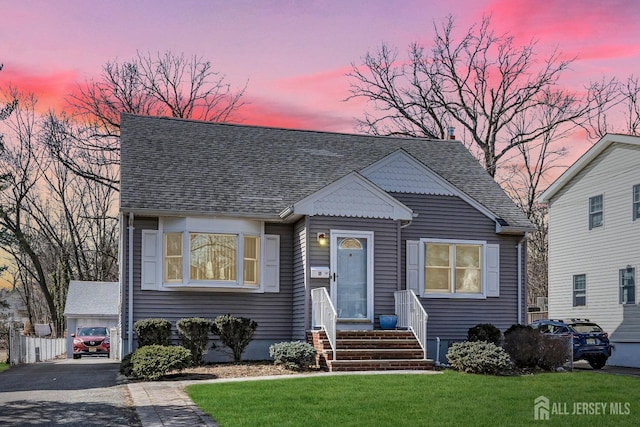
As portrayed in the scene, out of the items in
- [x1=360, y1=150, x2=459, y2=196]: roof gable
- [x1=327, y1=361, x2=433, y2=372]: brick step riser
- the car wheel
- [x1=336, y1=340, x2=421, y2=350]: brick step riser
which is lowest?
the car wheel

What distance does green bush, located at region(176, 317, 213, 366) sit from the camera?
1903 centimetres

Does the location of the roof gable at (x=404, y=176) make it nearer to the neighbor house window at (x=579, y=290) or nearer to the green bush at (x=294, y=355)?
the green bush at (x=294, y=355)

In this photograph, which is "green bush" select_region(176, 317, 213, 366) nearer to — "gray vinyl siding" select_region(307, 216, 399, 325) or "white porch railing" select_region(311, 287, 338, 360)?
"white porch railing" select_region(311, 287, 338, 360)

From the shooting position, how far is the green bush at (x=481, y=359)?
16953 millimetres

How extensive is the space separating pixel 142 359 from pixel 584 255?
59.7 feet

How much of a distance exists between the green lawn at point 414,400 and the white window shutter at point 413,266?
5481mm

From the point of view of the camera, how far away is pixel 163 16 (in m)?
19.5

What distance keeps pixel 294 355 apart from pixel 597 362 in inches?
410

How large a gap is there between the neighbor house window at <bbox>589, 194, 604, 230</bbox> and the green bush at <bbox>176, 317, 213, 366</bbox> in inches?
607

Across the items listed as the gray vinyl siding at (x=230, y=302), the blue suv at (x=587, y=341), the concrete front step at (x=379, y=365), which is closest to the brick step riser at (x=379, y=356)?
the concrete front step at (x=379, y=365)

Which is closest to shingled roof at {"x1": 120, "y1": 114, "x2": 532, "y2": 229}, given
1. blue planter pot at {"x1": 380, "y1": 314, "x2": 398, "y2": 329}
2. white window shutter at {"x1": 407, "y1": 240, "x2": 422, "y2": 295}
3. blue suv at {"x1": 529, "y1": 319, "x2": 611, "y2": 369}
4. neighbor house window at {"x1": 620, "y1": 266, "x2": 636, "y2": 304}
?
white window shutter at {"x1": 407, "y1": 240, "x2": 422, "y2": 295}

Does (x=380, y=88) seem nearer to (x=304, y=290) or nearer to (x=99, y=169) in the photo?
(x=99, y=169)

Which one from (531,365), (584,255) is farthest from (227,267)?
(584,255)

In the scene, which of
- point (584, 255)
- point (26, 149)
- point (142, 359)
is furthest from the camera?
point (26, 149)
